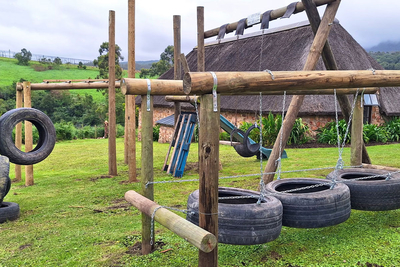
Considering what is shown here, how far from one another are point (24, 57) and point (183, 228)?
2716 inches

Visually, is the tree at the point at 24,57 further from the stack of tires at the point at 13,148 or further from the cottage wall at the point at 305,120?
the stack of tires at the point at 13,148

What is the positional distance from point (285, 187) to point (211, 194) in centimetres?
213

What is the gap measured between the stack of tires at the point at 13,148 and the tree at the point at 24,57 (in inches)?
2462

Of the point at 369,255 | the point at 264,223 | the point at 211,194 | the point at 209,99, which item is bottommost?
the point at 369,255

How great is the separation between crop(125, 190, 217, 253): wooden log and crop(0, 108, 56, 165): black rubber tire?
3.33 m

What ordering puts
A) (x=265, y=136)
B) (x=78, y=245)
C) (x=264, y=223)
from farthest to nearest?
(x=265, y=136), (x=78, y=245), (x=264, y=223)

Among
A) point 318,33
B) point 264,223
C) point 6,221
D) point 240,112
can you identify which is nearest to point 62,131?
point 240,112

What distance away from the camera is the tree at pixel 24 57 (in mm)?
62156

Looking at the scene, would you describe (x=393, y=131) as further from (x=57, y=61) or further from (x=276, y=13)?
(x=57, y=61)

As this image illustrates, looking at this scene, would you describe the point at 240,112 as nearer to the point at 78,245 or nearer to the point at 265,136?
the point at 265,136

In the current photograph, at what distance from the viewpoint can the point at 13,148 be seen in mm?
6121

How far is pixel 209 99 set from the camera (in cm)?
309

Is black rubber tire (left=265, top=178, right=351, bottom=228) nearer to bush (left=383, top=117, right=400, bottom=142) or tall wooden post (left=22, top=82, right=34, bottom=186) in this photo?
tall wooden post (left=22, top=82, right=34, bottom=186)

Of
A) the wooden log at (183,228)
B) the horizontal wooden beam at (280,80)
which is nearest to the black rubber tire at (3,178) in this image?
the wooden log at (183,228)
